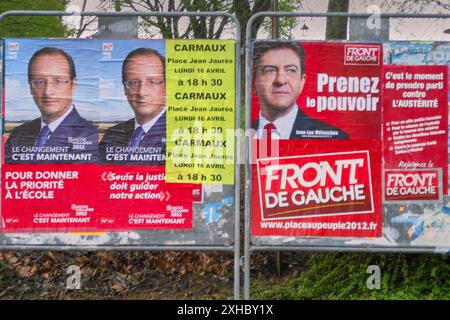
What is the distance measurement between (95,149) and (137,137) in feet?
1.26

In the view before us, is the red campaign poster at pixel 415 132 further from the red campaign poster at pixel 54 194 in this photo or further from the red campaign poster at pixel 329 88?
the red campaign poster at pixel 54 194

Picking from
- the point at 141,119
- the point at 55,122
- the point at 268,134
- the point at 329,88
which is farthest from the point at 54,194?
the point at 329,88

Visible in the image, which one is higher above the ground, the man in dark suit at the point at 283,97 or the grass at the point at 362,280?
the man in dark suit at the point at 283,97

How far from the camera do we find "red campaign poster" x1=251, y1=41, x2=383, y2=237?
629 centimetres

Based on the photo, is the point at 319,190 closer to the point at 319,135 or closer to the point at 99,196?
the point at 319,135

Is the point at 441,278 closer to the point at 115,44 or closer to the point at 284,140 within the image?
the point at 284,140

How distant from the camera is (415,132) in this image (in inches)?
249

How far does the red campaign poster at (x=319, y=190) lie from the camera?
6.30 meters

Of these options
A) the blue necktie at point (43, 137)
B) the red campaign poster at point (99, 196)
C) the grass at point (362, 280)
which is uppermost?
the blue necktie at point (43, 137)

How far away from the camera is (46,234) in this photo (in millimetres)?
6402

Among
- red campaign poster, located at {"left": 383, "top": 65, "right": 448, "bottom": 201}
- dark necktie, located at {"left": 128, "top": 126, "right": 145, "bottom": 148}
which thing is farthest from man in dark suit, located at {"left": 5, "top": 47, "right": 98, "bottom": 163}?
red campaign poster, located at {"left": 383, "top": 65, "right": 448, "bottom": 201}

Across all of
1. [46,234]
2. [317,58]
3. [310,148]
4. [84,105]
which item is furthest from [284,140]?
[46,234]

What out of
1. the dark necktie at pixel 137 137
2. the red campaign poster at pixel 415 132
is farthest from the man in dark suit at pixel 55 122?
the red campaign poster at pixel 415 132

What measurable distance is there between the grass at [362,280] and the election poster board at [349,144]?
27.3 inches
